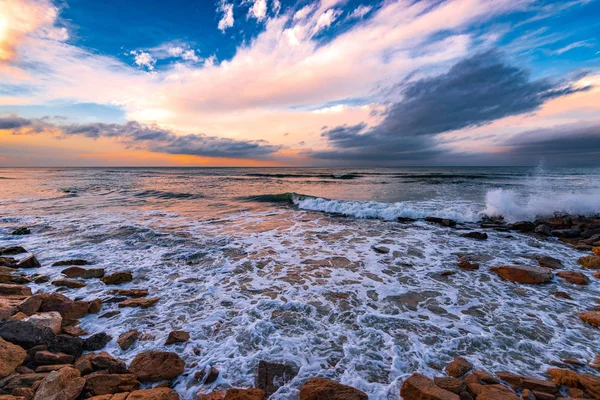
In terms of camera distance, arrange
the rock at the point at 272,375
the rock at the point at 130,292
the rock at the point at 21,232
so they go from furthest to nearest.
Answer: the rock at the point at 21,232, the rock at the point at 130,292, the rock at the point at 272,375

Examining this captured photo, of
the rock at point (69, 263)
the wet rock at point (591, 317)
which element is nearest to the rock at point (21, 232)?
the rock at point (69, 263)

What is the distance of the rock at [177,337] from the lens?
153 inches

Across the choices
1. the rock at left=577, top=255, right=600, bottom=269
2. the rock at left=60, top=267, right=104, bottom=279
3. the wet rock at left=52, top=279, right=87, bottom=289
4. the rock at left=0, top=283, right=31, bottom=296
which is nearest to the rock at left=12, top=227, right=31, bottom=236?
the rock at left=60, top=267, right=104, bottom=279

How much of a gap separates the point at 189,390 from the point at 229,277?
3.26m

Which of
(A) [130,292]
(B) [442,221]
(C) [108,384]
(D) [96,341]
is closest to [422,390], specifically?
(C) [108,384]

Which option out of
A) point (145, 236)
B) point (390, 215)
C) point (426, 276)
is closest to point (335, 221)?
point (390, 215)

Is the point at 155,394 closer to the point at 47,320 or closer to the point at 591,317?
the point at 47,320

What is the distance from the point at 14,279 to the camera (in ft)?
18.7

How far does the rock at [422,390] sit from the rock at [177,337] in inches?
103

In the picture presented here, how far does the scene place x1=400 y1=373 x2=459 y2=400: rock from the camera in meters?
2.78

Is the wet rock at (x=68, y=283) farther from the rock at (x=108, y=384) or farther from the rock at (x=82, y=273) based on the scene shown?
the rock at (x=108, y=384)

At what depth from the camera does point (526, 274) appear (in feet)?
19.7

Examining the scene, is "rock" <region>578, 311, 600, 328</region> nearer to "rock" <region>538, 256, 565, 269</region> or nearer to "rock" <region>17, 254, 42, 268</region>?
"rock" <region>538, 256, 565, 269</region>

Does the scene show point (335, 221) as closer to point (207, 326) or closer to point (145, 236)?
point (145, 236)
